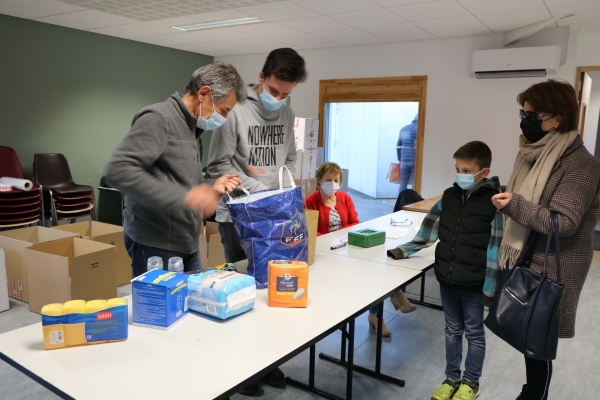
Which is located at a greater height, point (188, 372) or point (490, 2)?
point (490, 2)

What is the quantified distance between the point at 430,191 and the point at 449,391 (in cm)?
423

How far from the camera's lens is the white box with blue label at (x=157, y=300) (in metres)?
1.35

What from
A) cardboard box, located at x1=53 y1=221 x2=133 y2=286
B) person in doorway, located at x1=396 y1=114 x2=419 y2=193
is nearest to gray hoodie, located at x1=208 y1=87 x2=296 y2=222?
cardboard box, located at x1=53 y1=221 x2=133 y2=286

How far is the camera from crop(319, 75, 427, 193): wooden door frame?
20.0 feet

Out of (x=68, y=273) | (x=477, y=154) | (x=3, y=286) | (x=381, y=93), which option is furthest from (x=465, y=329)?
(x=381, y=93)

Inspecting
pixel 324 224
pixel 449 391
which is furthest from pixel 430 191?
pixel 449 391

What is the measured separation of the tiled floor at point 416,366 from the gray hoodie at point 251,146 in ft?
3.52

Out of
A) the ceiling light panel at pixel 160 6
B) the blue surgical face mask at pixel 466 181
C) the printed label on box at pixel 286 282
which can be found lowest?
the printed label on box at pixel 286 282

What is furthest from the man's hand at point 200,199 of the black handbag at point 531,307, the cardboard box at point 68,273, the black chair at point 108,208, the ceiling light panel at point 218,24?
the black chair at point 108,208

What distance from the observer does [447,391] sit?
2.15 metres

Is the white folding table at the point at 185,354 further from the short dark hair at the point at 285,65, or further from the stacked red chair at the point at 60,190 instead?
the stacked red chair at the point at 60,190

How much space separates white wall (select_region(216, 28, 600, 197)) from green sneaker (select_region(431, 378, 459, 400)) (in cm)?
400

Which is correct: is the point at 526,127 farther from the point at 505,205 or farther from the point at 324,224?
the point at 324,224

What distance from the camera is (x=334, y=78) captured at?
672 centimetres
